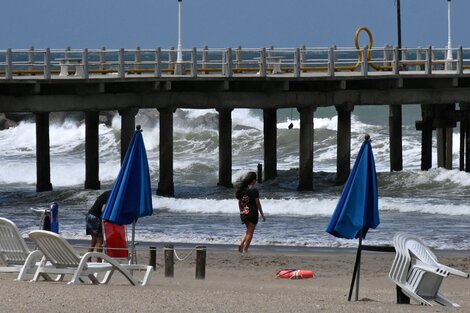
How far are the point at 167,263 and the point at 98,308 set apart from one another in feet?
16.4

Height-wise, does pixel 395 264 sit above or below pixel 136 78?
below

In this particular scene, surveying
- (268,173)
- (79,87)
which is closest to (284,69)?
(268,173)

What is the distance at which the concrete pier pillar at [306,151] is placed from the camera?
38.5 metres

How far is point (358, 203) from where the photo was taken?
15.7 metres

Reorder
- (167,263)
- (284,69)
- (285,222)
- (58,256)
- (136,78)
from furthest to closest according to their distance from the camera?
1. (284,69)
2. (136,78)
3. (285,222)
4. (167,263)
5. (58,256)

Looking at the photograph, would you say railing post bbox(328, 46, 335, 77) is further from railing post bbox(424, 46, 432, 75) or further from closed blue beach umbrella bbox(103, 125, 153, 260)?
closed blue beach umbrella bbox(103, 125, 153, 260)

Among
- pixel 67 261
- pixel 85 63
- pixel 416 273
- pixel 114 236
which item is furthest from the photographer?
pixel 85 63

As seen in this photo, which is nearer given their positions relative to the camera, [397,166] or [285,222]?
[285,222]

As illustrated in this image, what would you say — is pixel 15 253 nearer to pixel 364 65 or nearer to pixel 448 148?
pixel 364 65

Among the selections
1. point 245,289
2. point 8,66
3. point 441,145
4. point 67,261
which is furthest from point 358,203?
point 441,145

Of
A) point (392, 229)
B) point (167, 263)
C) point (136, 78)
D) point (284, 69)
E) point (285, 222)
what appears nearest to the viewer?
point (167, 263)

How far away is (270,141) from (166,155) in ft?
15.0

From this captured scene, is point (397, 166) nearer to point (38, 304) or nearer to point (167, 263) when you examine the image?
point (167, 263)

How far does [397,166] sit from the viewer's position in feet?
135
